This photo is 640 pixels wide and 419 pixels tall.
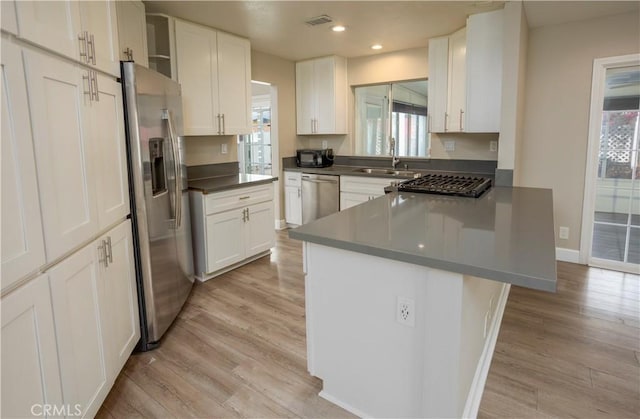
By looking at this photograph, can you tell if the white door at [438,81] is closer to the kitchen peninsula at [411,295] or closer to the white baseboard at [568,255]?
the white baseboard at [568,255]

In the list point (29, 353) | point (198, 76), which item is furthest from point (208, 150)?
point (29, 353)

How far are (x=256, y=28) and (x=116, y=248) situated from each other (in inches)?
104

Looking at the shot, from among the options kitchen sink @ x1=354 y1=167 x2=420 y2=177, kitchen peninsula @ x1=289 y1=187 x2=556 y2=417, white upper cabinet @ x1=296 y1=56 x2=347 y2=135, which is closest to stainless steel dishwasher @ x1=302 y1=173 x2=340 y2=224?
kitchen sink @ x1=354 y1=167 x2=420 y2=177

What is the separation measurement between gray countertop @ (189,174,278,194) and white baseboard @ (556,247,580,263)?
3132mm

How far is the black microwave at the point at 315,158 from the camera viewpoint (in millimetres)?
5076

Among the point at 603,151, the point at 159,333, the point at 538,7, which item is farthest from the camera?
the point at 603,151

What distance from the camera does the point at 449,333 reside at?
1.37 meters

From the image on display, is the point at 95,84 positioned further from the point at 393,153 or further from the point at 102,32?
the point at 393,153

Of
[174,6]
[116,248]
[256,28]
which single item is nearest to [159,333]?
[116,248]

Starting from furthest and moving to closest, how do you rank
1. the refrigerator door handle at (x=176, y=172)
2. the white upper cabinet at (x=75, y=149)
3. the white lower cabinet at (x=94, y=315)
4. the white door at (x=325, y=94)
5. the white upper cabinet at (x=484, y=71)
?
the white door at (x=325, y=94)
the white upper cabinet at (x=484, y=71)
the refrigerator door handle at (x=176, y=172)
the white lower cabinet at (x=94, y=315)
the white upper cabinet at (x=75, y=149)

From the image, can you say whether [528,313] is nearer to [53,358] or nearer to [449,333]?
[449,333]

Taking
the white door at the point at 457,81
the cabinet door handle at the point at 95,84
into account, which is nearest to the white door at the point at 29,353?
the cabinet door handle at the point at 95,84

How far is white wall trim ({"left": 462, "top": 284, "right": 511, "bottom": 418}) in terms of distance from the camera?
5.69 feet

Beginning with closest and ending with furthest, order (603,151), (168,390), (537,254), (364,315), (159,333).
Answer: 1. (537,254)
2. (364,315)
3. (168,390)
4. (159,333)
5. (603,151)
